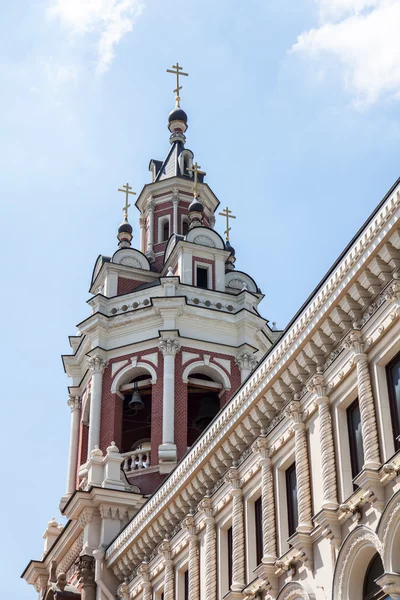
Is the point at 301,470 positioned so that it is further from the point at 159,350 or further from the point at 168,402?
the point at 159,350

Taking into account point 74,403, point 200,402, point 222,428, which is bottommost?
point 222,428

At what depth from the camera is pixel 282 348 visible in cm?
2661

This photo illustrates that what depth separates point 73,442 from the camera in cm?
4825

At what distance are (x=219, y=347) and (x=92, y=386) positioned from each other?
529 centimetres

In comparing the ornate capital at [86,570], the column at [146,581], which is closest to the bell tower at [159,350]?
the ornate capital at [86,570]

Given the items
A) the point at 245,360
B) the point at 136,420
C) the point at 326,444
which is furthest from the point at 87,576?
the point at 326,444

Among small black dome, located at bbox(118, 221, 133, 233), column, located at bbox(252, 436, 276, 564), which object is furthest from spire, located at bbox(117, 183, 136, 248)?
column, located at bbox(252, 436, 276, 564)

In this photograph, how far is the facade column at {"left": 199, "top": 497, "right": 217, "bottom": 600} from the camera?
28547mm

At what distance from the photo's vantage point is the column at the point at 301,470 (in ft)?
79.6

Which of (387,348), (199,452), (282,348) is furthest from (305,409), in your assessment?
(199,452)

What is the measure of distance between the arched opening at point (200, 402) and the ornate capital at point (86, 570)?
32.9ft

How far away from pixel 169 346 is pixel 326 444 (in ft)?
71.8

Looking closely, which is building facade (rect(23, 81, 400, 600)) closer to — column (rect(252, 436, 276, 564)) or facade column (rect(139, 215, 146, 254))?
column (rect(252, 436, 276, 564))

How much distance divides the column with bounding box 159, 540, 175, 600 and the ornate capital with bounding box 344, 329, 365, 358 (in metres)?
10.5
